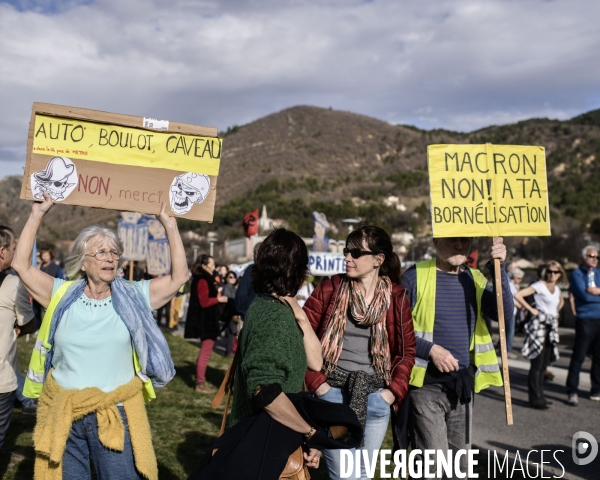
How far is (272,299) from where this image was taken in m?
2.85

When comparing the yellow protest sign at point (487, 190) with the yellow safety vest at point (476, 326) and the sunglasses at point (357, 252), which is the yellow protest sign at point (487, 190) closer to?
the yellow safety vest at point (476, 326)

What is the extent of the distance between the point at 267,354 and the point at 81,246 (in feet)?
3.84

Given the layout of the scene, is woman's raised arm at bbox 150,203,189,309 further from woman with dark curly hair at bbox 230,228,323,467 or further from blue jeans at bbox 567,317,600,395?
blue jeans at bbox 567,317,600,395

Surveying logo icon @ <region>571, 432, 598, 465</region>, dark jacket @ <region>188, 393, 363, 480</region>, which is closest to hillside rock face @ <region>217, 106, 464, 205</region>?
logo icon @ <region>571, 432, 598, 465</region>

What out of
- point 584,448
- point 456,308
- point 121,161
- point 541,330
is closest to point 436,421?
point 456,308

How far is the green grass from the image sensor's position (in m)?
5.16

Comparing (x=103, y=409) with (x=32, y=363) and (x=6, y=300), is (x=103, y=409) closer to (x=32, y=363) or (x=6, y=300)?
(x=32, y=363)

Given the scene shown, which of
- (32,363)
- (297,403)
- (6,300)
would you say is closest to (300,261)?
(297,403)

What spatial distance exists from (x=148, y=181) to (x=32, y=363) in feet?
3.69

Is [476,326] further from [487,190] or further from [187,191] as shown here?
[187,191]

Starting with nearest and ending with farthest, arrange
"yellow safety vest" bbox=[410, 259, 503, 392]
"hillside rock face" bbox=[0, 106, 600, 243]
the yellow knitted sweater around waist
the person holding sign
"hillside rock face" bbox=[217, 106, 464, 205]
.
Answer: the yellow knitted sweater around waist
"yellow safety vest" bbox=[410, 259, 503, 392]
the person holding sign
"hillside rock face" bbox=[0, 106, 600, 243]
"hillside rock face" bbox=[217, 106, 464, 205]

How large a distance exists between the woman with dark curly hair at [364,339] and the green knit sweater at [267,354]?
669 mm

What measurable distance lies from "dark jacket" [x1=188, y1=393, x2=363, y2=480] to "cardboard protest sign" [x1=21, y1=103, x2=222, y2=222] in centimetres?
135

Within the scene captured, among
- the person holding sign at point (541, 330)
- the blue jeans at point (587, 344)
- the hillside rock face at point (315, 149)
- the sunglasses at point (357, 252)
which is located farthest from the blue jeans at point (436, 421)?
the hillside rock face at point (315, 149)
